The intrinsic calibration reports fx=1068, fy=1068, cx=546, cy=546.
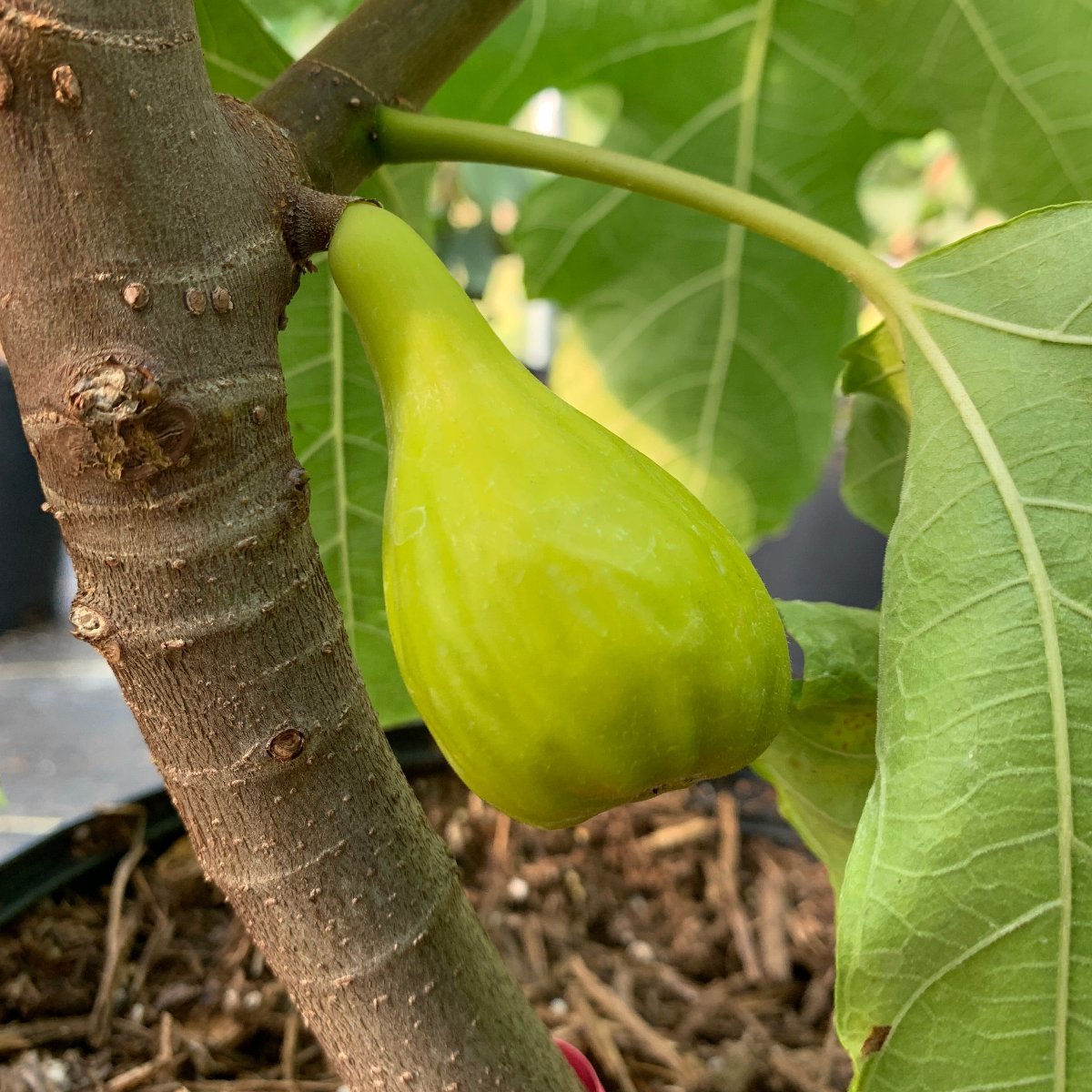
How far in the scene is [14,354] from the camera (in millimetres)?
333

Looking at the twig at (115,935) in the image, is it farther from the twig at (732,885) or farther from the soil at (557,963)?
the twig at (732,885)

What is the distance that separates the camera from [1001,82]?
66 centimetres

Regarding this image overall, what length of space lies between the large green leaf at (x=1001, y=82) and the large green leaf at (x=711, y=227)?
3 centimetres

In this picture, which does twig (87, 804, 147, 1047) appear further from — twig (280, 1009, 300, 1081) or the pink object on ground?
the pink object on ground

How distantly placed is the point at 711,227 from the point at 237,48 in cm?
36

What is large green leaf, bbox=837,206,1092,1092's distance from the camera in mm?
352

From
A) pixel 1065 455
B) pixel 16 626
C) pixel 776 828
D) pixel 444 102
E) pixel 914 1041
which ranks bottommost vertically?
pixel 776 828

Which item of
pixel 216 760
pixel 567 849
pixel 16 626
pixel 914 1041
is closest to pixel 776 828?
pixel 567 849

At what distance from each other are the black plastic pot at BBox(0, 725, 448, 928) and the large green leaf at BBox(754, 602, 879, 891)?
0.37 meters

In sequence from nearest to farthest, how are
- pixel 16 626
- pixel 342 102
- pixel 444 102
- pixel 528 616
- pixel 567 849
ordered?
1. pixel 528 616
2. pixel 342 102
3. pixel 444 102
4. pixel 567 849
5. pixel 16 626

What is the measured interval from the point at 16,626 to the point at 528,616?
154 cm

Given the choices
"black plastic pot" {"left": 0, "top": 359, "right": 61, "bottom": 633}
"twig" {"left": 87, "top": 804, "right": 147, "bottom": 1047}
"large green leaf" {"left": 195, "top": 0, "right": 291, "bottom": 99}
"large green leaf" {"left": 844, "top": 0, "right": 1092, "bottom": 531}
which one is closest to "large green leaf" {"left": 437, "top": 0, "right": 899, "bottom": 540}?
"large green leaf" {"left": 844, "top": 0, "right": 1092, "bottom": 531}

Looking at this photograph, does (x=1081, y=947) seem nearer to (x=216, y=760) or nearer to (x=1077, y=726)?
(x=1077, y=726)

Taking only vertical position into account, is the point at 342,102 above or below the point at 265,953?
above
